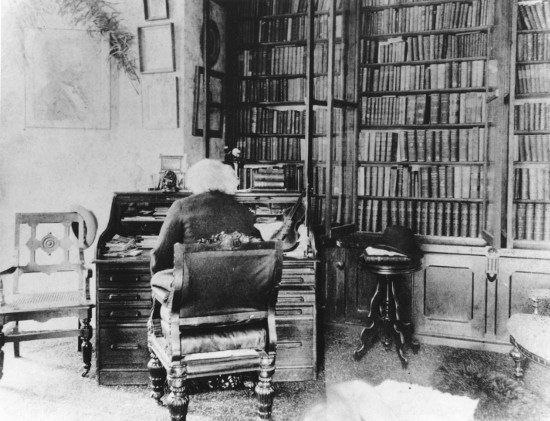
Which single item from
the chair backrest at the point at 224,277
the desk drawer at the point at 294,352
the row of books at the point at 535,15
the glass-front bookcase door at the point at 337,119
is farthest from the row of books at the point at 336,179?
the row of books at the point at 535,15

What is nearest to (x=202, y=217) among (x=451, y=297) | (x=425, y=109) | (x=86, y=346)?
(x=86, y=346)

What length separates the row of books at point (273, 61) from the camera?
4.36 meters

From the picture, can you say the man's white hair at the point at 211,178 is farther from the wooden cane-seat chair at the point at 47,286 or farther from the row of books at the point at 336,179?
the wooden cane-seat chair at the point at 47,286

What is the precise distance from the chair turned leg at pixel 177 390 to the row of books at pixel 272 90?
8.93ft

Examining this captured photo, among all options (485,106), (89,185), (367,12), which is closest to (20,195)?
(89,185)

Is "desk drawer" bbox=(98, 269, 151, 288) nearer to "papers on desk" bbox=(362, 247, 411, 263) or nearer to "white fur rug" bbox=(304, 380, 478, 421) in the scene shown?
"white fur rug" bbox=(304, 380, 478, 421)

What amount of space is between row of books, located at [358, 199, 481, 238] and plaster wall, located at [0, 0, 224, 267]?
153 centimetres

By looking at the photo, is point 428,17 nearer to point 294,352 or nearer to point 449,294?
point 449,294

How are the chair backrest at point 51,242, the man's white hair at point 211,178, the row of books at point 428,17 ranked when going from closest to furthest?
the man's white hair at point 211,178 < the chair backrest at point 51,242 < the row of books at point 428,17

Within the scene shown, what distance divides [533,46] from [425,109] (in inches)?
34.0

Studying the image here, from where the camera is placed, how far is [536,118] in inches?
149

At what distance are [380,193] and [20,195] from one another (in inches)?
110

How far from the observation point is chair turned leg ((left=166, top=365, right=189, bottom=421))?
2.30m

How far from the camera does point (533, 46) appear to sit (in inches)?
148
